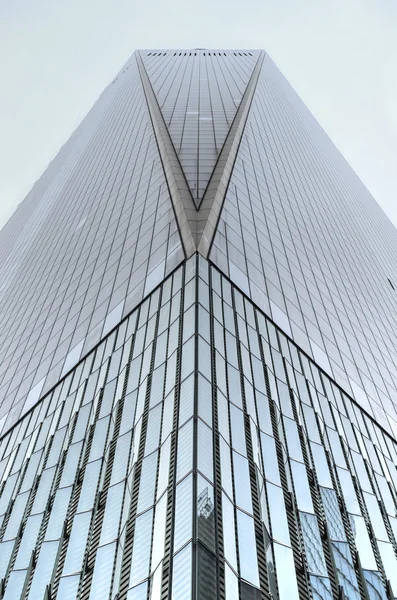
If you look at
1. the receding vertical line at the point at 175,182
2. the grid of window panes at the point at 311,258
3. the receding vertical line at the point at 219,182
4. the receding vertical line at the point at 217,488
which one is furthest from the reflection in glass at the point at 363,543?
the receding vertical line at the point at 175,182

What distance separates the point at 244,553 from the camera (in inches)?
550

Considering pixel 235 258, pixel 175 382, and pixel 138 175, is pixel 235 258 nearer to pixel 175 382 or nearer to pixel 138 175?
pixel 175 382

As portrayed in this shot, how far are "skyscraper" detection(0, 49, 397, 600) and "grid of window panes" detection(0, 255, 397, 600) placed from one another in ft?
0.22

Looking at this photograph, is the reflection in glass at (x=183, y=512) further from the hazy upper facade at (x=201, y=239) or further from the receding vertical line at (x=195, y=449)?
the hazy upper facade at (x=201, y=239)

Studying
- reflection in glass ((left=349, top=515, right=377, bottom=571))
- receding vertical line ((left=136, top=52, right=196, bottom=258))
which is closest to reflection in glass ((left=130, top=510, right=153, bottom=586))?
reflection in glass ((left=349, top=515, right=377, bottom=571))

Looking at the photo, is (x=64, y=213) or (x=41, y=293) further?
(x=64, y=213)

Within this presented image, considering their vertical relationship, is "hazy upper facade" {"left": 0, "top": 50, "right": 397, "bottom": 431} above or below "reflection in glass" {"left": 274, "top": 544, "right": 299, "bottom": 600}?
above

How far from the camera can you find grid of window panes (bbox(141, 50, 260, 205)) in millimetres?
47062

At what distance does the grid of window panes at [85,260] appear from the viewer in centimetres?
3059

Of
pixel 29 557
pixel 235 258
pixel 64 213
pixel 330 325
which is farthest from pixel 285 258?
pixel 64 213

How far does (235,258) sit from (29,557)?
613 inches

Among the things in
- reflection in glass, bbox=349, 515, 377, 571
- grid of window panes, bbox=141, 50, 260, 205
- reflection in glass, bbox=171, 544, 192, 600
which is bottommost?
reflection in glass, bbox=171, 544, 192, 600

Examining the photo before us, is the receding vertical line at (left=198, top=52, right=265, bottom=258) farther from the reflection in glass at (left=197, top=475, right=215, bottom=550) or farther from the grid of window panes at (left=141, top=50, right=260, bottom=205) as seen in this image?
the reflection in glass at (left=197, top=475, right=215, bottom=550)

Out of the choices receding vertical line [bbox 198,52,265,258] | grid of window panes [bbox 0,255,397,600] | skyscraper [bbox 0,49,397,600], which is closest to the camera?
grid of window panes [bbox 0,255,397,600]
